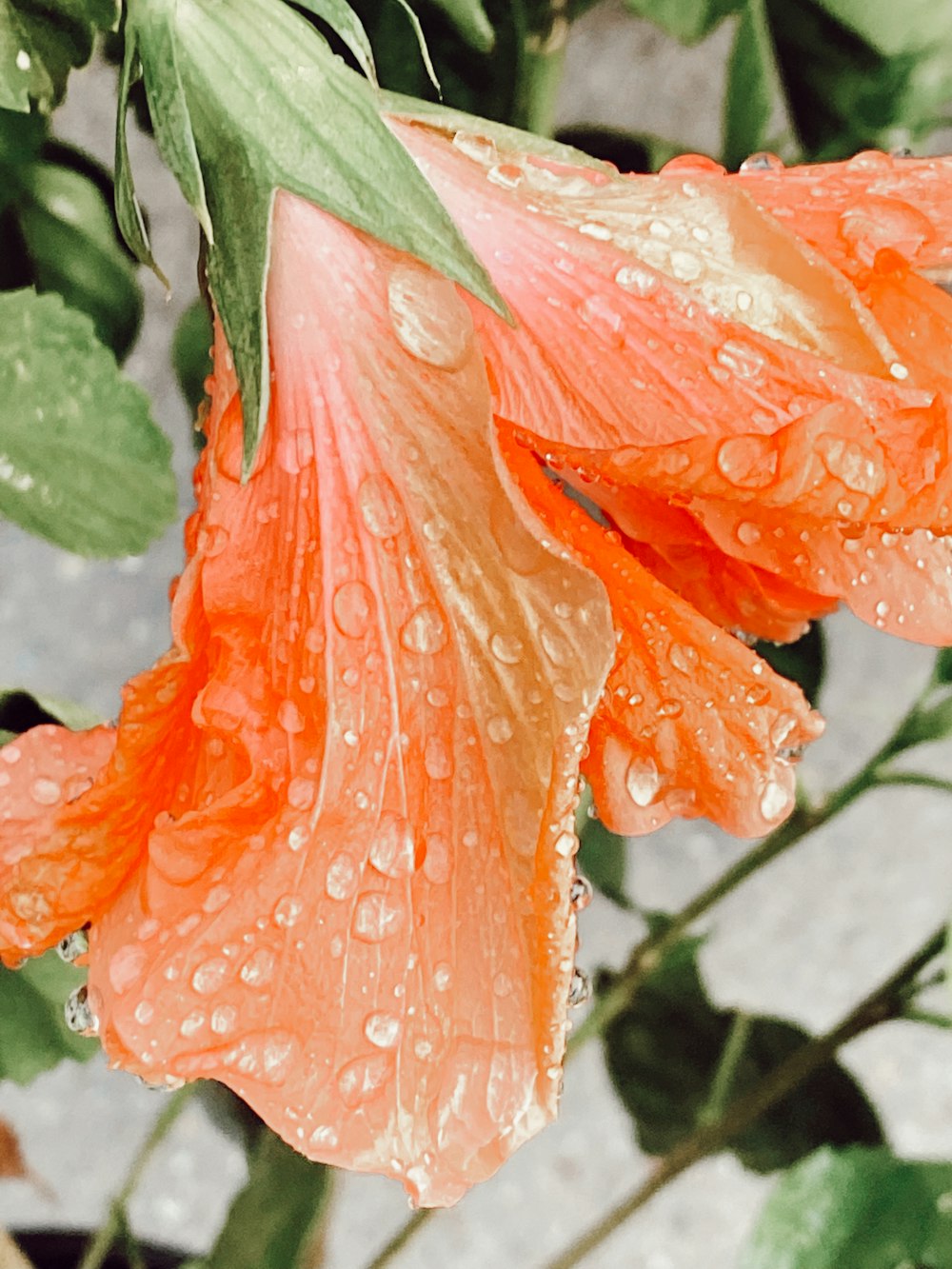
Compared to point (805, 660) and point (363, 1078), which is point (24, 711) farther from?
point (805, 660)

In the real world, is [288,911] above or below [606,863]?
above

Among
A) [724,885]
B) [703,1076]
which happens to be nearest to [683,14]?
[724,885]

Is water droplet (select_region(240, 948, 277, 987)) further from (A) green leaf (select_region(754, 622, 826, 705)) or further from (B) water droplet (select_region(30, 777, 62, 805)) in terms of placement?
(A) green leaf (select_region(754, 622, 826, 705))

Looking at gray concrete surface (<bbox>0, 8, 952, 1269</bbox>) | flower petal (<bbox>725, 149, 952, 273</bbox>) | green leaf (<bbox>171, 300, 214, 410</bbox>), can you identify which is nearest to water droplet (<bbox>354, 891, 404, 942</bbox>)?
flower petal (<bbox>725, 149, 952, 273</bbox>)

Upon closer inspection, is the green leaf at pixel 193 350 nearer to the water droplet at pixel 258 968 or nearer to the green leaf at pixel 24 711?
the green leaf at pixel 24 711

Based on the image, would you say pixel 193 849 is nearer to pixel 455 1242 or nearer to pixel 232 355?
pixel 232 355

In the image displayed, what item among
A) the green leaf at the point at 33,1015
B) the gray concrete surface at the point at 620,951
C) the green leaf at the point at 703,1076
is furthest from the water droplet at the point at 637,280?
the gray concrete surface at the point at 620,951
